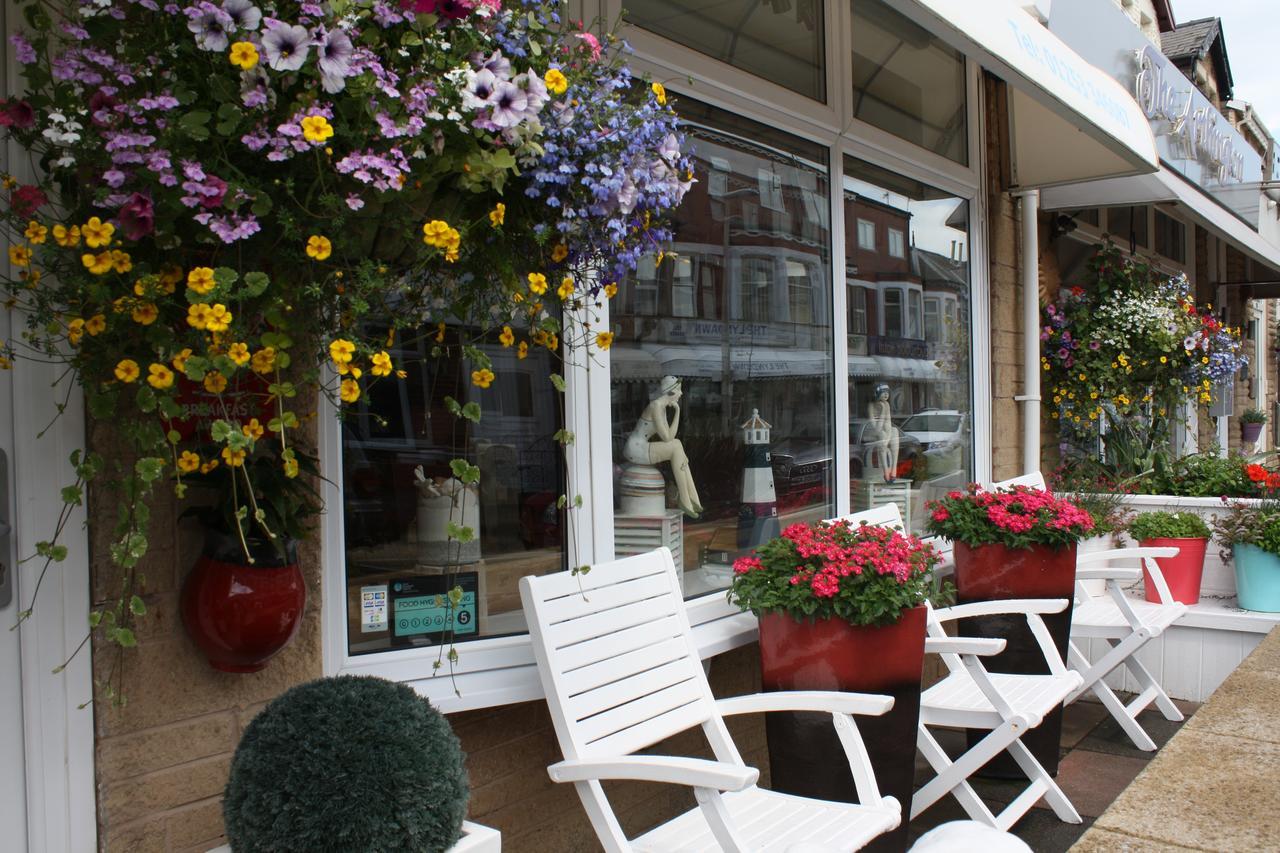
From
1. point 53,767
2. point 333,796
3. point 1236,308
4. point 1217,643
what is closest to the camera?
point 333,796

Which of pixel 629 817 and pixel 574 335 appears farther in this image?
pixel 629 817

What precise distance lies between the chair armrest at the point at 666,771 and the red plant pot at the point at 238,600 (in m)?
0.68

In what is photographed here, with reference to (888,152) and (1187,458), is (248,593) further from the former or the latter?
(1187,458)

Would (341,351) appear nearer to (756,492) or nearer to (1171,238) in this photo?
(756,492)

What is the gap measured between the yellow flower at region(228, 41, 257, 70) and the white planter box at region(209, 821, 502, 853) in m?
1.29

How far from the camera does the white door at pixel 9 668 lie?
5.84 ft

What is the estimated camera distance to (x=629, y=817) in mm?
3057

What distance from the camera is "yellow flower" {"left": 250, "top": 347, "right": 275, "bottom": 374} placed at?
1528mm

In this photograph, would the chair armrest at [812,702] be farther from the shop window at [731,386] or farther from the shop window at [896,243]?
the shop window at [896,243]

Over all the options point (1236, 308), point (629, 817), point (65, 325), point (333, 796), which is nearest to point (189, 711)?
point (333, 796)

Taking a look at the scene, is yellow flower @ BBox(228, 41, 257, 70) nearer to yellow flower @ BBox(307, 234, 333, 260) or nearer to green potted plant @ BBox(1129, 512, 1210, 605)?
yellow flower @ BBox(307, 234, 333, 260)

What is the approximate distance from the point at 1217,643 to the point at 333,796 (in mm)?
4360

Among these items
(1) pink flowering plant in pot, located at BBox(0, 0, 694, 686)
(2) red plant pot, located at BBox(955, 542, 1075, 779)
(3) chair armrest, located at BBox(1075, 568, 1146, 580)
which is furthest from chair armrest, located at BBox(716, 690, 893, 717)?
(3) chair armrest, located at BBox(1075, 568, 1146, 580)

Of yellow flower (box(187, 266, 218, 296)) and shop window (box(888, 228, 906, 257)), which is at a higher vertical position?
shop window (box(888, 228, 906, 257))
